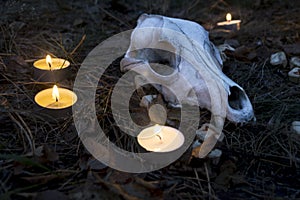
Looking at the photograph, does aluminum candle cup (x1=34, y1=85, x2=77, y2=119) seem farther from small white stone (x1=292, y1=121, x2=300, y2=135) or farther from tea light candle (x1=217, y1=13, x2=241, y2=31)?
tea light candle (x1=217, y1=13, x2=241, y2=31)

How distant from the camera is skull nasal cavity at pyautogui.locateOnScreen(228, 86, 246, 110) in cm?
179

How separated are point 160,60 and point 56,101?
2.16ft

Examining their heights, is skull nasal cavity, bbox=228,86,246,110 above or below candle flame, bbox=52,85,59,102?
below

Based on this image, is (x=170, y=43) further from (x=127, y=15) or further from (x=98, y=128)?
(x=127, y=15)

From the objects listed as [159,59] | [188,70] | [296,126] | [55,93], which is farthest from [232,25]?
[55,93]

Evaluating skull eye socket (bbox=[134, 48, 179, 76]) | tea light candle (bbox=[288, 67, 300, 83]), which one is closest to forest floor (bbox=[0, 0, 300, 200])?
tea light candle (bbox=[288, 67, 300, 83])

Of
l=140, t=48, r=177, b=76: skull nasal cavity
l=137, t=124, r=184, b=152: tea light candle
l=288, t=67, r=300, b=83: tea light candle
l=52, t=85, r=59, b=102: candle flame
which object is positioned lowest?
l=288, t=67, r=300, b=83: tea light candle

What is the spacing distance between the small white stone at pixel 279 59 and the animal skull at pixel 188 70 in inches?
17.9

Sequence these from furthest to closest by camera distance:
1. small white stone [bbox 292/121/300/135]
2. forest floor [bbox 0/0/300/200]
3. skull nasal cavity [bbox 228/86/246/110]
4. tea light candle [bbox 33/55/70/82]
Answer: tea light candle [bbox 33/55/70/82], skull nasal cavity [bbox 228/86/246/110], small white stone [bbox 292/121/300/135], forest floor [bbox 0/0/300/200]

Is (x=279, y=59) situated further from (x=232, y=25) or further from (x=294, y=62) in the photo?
(x=232, y=25)

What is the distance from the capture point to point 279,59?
2361 mm

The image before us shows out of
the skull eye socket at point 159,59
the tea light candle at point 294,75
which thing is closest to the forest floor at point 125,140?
the tea light candle at point 294,75

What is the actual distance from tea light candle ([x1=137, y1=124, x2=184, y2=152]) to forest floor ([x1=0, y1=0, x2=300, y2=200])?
0.08m

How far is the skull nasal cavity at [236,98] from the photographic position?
5.86ft
